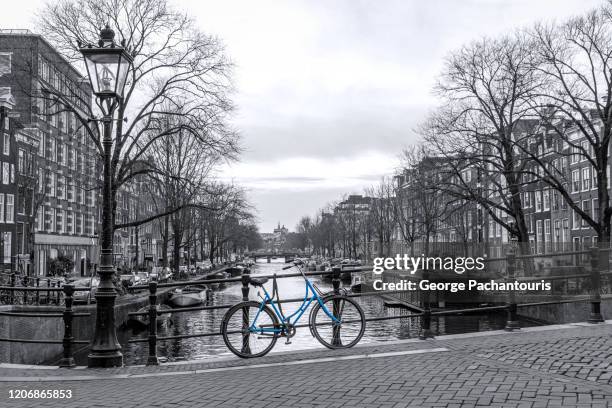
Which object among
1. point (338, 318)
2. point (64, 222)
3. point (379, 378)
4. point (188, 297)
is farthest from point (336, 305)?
point (64, 222)

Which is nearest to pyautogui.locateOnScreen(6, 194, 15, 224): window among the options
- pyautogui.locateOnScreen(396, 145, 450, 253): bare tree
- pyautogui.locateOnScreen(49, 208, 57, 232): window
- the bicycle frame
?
pyautogui.locateOnScreen(49, 208, 57, 232): window

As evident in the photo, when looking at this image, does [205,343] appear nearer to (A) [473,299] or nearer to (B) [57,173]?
(A) [473,299]

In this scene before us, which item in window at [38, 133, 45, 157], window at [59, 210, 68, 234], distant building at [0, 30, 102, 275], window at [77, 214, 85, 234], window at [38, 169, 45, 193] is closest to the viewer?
distant building at [0, 30, 102, 275]

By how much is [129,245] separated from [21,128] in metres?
40.0

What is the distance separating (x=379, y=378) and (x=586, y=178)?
5733 cm

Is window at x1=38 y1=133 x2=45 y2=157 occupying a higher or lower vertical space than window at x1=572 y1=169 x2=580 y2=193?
higher

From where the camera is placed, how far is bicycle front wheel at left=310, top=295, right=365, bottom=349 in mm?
10211

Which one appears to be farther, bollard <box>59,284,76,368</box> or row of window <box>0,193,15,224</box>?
row of window <box>0,193,15,224</box>

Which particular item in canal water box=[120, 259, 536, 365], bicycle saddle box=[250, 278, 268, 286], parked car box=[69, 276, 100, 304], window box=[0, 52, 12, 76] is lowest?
canal water box=[120, 259, 536, 365]

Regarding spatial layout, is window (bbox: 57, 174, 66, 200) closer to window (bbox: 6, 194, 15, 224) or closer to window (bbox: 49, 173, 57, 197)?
window (bbox: 49, 173, 57, 197)

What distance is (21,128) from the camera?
5334 centimetres

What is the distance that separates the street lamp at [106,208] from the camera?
9.96 m

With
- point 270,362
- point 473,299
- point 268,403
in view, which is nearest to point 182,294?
point 473,299

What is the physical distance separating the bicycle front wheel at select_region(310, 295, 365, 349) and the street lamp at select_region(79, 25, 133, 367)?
305 centimetres
